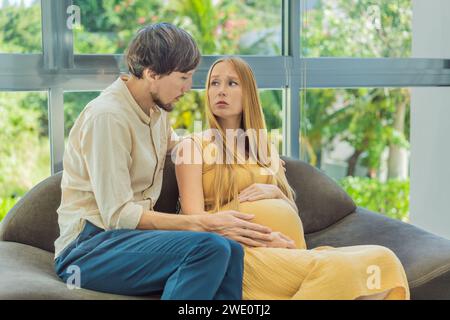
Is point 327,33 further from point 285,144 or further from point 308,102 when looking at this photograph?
point 285,144

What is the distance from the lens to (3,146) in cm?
287

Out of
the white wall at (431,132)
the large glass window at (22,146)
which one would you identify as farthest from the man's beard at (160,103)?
the white wall at (431,132)

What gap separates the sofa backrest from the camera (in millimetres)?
2436

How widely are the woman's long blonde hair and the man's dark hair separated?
29cm

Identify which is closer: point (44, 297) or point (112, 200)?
point (44, 297)

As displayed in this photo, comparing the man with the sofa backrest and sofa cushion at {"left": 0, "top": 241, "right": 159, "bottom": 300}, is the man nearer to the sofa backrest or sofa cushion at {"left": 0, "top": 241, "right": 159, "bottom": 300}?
sofa cushion at {"left": 0, "top": 241, "right": 159, "bottom": 300}

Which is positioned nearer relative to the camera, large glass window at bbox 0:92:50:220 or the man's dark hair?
the man's dark hair

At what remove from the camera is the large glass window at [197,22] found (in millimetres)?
2928

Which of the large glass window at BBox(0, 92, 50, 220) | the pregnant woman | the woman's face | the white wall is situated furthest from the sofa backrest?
the white wall

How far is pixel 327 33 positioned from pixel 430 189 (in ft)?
3.25

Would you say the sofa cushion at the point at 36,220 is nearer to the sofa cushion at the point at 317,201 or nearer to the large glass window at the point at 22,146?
the large glass window at the point at 22,146

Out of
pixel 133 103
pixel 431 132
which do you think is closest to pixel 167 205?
pixel 133 103
